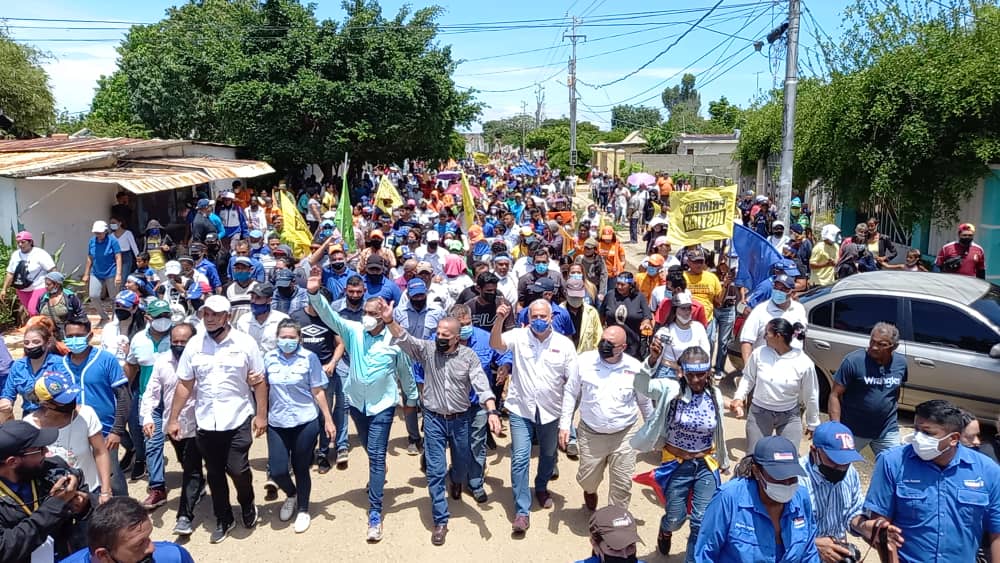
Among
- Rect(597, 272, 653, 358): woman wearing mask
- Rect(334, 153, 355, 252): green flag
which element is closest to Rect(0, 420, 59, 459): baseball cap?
Rect(597, 272, 653, 358): woman wearing mask

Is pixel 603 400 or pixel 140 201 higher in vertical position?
pixel 140 201

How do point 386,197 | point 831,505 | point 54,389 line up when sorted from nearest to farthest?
point 831,505, point 54,389, point 386,197

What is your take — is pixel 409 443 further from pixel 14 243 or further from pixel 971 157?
pixel 971 157

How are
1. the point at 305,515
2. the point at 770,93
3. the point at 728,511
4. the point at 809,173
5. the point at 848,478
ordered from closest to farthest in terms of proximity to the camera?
1. the point at 728,511
2. the point at 848,478
3. the point at 305,515
4. the point at 809,173
5. the point at 770,93

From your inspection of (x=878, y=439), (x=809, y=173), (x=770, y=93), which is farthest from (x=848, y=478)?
(x=770, y=93)

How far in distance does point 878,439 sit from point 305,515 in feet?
14.2

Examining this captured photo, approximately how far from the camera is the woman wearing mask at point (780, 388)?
215 inches

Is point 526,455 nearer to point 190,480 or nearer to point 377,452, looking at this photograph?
point 377,452

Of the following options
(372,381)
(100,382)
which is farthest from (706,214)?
(100,382)

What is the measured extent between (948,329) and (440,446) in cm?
495

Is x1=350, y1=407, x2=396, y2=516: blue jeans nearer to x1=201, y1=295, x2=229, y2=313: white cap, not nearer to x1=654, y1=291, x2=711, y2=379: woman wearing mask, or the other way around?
x1=201, y1=295, x2=229, y2=313: white cap

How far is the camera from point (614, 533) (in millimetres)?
2973

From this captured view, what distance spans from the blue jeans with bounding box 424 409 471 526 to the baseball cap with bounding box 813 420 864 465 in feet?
8.67

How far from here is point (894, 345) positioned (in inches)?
201
